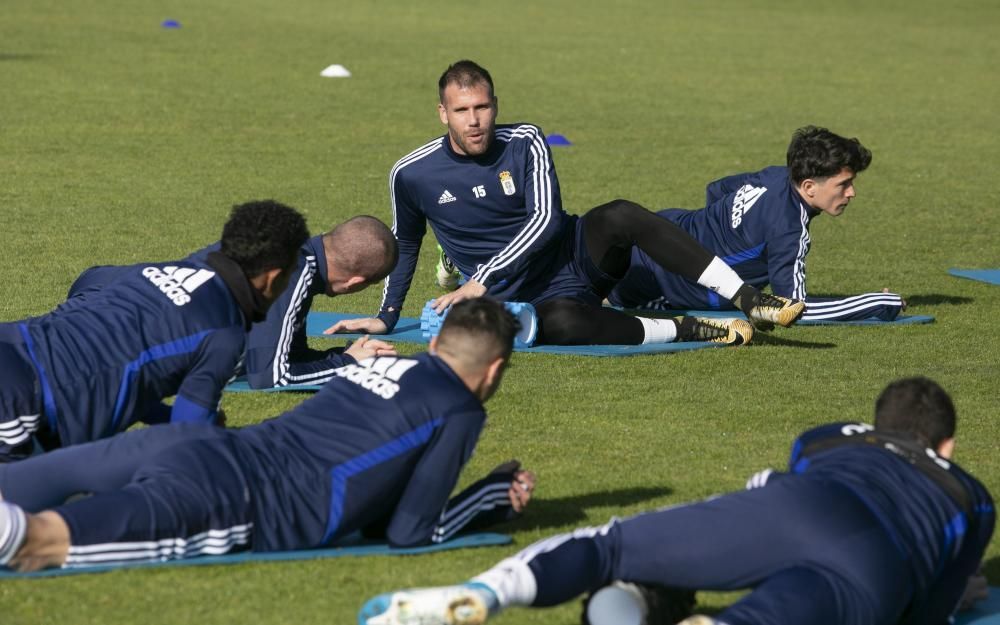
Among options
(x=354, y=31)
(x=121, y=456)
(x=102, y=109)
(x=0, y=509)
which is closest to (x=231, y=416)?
(x=121, y=456)

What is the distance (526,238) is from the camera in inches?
361

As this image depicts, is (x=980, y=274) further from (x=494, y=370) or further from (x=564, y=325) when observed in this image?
(x=494, y=370)

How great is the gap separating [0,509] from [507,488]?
1838mm

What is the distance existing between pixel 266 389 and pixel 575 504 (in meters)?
2.30

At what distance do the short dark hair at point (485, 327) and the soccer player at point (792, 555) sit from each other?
0.82 metres

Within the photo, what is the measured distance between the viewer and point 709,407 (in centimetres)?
784

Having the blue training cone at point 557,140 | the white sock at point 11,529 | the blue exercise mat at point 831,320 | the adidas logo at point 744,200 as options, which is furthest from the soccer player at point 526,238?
the blue training cone at point 557,140

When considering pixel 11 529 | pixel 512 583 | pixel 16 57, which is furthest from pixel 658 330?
pixel 16 57

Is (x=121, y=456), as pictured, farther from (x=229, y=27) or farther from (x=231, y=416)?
(x=229, y=27)

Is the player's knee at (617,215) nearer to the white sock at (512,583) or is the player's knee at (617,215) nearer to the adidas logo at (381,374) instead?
the adidas logo at (381,374)

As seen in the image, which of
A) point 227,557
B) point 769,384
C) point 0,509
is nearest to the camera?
point 0,509

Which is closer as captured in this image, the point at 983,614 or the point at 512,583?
the point at 512,583

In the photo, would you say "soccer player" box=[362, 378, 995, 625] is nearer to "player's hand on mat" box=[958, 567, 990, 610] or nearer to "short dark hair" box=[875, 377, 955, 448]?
"short dark hair" box=[875, 377, 955, 448]

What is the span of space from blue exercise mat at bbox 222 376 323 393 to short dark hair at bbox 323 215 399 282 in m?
0.62
